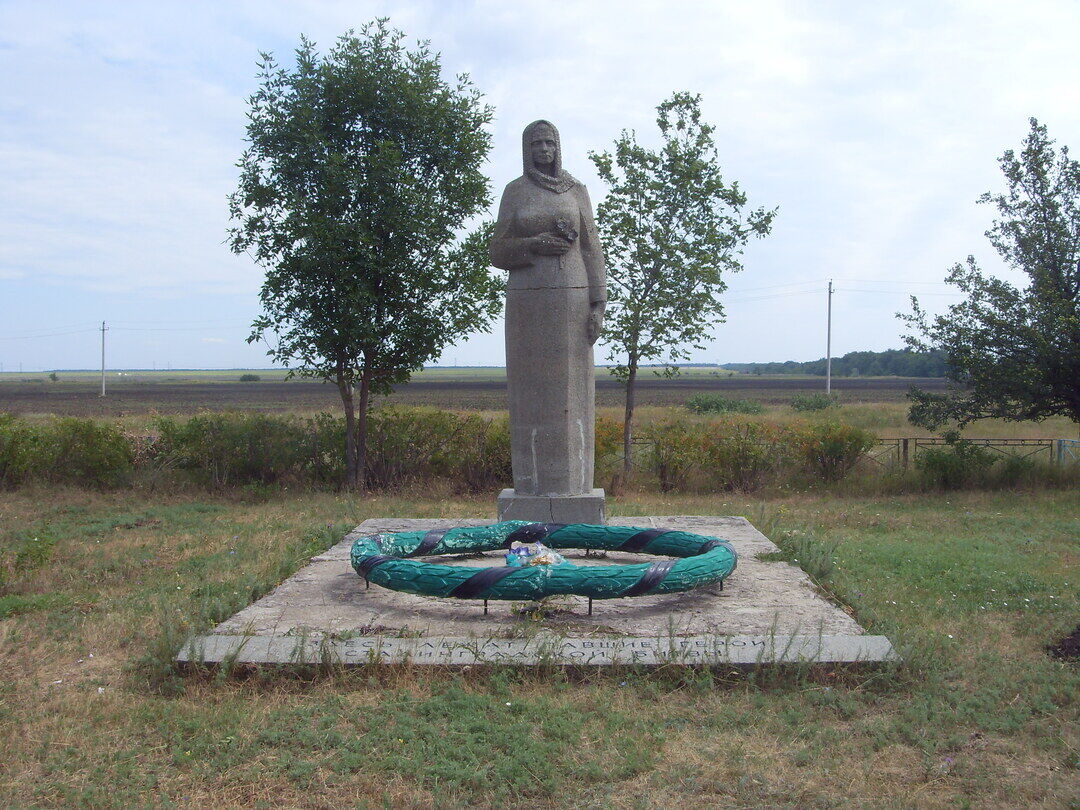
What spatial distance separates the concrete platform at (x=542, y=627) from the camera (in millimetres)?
4629

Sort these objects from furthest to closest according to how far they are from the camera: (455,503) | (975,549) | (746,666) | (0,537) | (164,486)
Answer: (164,486)
(455,503)
(0,537)
(975,549)
(746,666)

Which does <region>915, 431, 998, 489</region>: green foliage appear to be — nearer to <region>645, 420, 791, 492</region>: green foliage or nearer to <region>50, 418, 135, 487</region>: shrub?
<region>645, 420, 791, 492</region>: green foliage

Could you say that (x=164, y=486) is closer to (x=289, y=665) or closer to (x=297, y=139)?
(x=297, y=139)

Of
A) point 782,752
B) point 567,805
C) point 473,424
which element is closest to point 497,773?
point 567,805

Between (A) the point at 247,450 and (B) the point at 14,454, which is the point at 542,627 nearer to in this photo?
(A) the point at 247,450

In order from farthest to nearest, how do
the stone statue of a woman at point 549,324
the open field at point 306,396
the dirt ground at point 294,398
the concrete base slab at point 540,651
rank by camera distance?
the open field at point 306,396 < the dirt ground at point 294,398 < the stone statue of a woman at point 549,324 < the concrete base slab at point 540,651

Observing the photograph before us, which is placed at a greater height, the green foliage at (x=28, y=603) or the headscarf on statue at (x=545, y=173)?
the headscarf on statue at (x=545, y=173)

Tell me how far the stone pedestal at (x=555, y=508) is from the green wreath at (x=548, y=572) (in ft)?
2.47

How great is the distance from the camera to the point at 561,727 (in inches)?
156

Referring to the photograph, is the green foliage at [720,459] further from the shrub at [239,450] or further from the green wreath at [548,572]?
the green wreath at [548,572]

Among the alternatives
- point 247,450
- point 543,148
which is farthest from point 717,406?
point 543,148

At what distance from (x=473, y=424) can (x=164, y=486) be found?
4.20 metres

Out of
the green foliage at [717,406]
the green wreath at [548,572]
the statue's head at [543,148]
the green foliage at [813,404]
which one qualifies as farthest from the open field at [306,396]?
the green wreath at [548,572]

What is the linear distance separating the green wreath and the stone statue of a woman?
0.94 metres
